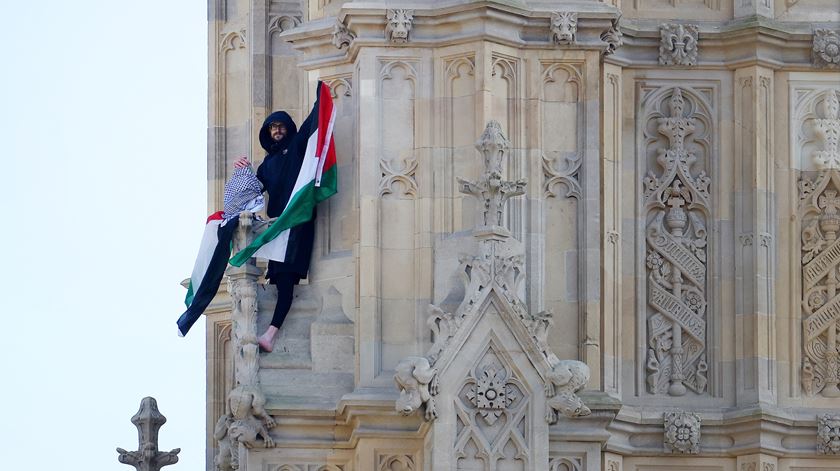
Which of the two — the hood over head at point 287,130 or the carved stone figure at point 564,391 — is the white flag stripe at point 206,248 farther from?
the carved stone figure at point 564,391

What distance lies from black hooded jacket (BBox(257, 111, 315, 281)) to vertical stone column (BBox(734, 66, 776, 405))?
4.09 m

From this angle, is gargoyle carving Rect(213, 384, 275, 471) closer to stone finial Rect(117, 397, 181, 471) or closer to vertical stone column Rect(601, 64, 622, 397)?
stone finial Rect(117, 397, 181, 471)

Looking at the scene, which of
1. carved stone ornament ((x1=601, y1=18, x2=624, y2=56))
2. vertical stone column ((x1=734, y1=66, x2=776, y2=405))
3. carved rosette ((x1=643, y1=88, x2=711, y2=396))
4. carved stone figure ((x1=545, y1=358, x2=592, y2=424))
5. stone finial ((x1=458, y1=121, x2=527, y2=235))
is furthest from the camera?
carved rosette ((x1=643, y1=88, x2=711, y2=396))

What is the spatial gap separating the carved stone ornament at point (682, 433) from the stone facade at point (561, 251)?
0.09ft

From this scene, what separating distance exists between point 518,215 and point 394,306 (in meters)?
1.42

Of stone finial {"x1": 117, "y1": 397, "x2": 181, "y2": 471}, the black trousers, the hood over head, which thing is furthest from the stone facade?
stone finial {"x1": 117, "y1": 397, "x2": 181, "y2": 471}

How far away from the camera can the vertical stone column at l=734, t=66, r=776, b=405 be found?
134ft

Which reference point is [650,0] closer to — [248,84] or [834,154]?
[834,154]

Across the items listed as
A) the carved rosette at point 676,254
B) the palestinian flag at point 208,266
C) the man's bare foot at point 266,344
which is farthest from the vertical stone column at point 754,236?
the palestinian flag at point 208,266

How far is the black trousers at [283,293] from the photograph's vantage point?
4003cm

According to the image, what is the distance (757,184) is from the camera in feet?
135

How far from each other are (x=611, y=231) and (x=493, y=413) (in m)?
2.89

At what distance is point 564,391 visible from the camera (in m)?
38.4

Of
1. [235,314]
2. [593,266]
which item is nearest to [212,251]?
[235,314]
